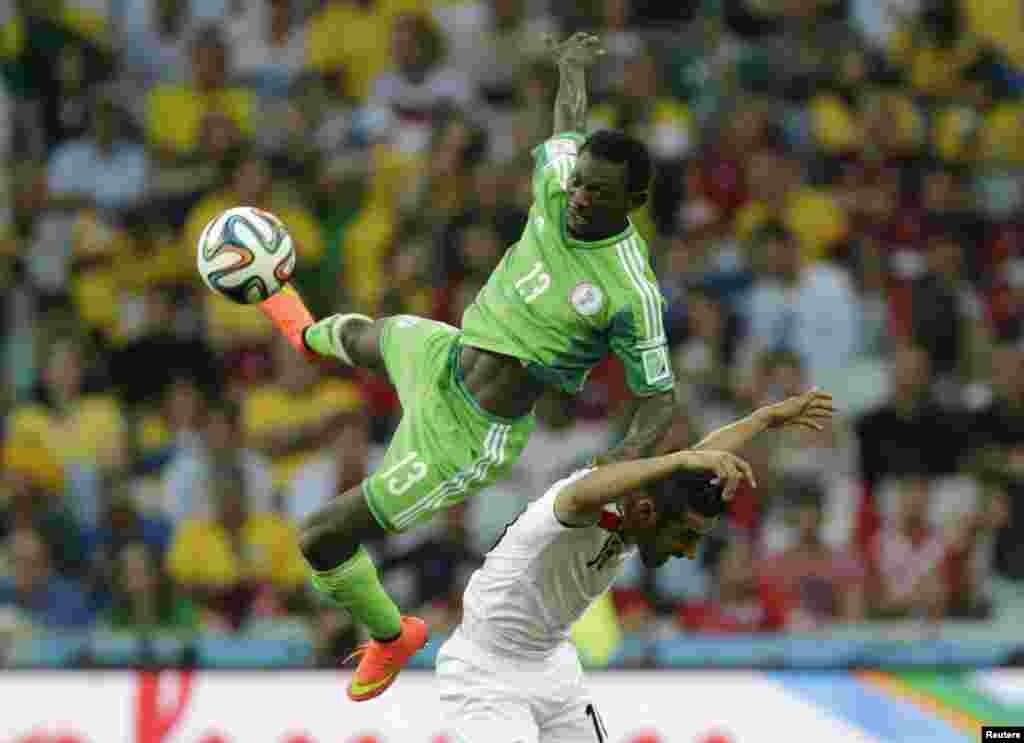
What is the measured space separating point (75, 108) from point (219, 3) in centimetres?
113

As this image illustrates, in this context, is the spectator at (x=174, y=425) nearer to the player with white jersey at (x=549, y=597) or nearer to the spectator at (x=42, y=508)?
the spectator at (x=42, y=508)

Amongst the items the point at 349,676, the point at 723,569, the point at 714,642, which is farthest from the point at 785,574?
the point at 349,676

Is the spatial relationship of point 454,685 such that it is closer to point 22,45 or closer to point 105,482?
point 105,482

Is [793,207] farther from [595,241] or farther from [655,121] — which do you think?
[595,241]

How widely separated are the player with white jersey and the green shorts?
3.15ft

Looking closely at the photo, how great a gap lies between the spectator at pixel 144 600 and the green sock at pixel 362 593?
9.53 feet

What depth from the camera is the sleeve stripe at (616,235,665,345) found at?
24.5 ft

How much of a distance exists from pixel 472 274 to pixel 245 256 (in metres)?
3.68

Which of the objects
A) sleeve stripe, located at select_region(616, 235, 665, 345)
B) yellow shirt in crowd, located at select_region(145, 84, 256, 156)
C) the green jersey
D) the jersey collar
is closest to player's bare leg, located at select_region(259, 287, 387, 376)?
the green jersey

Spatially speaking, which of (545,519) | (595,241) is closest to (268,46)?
(595,241)

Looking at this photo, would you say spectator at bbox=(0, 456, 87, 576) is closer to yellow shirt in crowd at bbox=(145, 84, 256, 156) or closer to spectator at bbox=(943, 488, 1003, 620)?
yellow shirt in crowd at bbox=(145, 84, 256, 156)

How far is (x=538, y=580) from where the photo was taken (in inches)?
263

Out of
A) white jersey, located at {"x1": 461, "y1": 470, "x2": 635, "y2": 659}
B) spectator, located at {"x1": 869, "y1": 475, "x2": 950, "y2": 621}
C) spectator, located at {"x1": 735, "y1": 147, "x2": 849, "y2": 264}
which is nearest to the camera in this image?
white jersey, located at {"x1": 461, "y1": 470, "x2": 635, "y2": 659}

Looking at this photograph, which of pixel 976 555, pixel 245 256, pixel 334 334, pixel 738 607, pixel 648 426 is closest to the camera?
pixel 648 426
